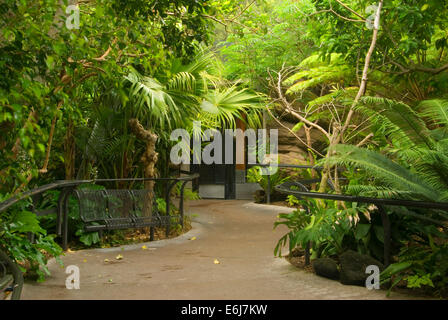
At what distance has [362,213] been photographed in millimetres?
4645

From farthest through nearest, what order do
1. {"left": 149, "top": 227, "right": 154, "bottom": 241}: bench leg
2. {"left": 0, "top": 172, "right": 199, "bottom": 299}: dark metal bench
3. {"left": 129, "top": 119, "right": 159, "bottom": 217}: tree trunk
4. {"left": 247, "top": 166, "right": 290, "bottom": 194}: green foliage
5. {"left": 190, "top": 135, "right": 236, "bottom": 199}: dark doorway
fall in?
{"left": 190, "top": 135, "right": 236, "bottom": 199}: dark doorway
{"left": 247, "top": 166, "right": 290, "bottom": 194}: green foliage
{"left": 129, "top": 119, "right": 159, "bottom": 217}: tree trunk
{"left": 149, "top": 227, "right": 154, "bottom": 241}: bench leg
{"left": 0, "top": 172, "right": 199, "bottom": 299}: dark metal bench

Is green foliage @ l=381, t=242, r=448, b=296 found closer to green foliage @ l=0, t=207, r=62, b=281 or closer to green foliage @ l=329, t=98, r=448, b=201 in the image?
green foliage @ l=329, t=98, r=448, b=201

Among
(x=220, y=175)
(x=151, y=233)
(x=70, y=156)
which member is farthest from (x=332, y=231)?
(x=220, y=175)

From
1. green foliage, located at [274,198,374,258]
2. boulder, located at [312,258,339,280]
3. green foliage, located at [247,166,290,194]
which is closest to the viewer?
boulder, located at [312,258,339,280]

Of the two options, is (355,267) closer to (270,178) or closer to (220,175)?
(270,178)

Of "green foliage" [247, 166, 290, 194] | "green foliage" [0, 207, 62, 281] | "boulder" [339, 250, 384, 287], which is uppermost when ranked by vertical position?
"green foliage" [247, 166, 290, 194]

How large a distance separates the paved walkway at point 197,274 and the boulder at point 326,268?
0.08 meters

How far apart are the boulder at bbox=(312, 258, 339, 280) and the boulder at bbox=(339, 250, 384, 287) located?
0.16m

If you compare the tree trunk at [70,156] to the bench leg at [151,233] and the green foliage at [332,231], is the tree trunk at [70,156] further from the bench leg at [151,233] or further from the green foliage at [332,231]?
the green foliage at [332,231]

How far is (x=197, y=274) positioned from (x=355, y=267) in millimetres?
1494

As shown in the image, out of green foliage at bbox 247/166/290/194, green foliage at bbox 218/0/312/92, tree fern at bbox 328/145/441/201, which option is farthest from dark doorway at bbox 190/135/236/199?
tree fern at bbox 328/145/441/201

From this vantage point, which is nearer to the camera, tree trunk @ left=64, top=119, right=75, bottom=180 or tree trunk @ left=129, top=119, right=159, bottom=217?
tree trunk @ left=64, top=119, right=75, bottom=180

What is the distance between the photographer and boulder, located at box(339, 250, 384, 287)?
412 centimetres

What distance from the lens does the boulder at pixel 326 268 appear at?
173 inches
